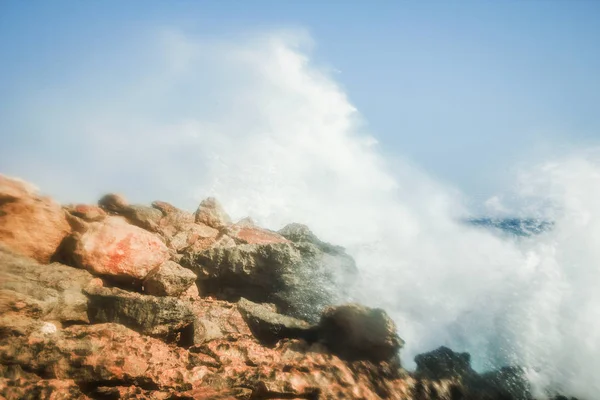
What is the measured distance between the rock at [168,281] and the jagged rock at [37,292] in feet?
3.41

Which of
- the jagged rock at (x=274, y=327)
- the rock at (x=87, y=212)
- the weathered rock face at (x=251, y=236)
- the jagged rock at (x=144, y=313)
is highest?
the weathered rock face at (x=251, y=236)

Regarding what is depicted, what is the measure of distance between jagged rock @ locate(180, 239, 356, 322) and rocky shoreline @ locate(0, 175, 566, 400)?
30 mm

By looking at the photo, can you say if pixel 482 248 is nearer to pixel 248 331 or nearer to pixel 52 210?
pixel 248 331

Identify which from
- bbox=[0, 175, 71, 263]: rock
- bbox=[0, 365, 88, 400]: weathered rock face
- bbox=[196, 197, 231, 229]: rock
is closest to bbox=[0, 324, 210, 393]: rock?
bbox=[0, 365, 88, 400]: weathered rock face

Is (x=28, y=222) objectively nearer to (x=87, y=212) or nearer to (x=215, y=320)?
(x=87, y=212)

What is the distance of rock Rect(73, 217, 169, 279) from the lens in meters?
6.11

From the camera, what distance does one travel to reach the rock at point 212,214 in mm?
10883

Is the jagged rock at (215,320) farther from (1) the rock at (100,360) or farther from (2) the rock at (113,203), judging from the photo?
(2) the rock at (113,203)

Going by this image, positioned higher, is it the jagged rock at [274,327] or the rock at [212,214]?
the rock at [212,214]

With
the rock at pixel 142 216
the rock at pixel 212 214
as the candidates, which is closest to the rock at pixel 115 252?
the rock at pixel 142 216

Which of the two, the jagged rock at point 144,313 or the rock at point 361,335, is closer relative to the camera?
the jagged rock at point 144,313

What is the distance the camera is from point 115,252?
6.23 meters

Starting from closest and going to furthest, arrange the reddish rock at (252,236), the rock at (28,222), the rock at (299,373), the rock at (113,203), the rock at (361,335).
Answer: the rock at (299,373)
the rock at (361,335)
the rock at (28,222)
the rock at (113,203)
the reddish rock at (252,236)

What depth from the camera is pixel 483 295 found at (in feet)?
51.5
